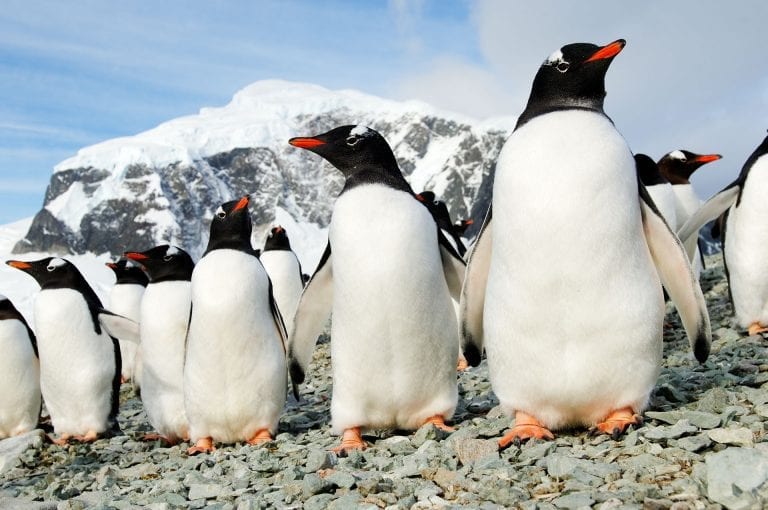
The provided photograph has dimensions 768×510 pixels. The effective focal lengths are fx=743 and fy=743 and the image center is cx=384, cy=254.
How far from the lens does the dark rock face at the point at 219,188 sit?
474 ft

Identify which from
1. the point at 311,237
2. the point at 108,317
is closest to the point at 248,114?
the point at 311,237

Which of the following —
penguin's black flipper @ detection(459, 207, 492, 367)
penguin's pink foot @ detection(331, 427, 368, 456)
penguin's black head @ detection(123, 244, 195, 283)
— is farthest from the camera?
penguin's black head @ detection(123, 244, 195, 283)

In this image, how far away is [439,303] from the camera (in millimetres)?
4410

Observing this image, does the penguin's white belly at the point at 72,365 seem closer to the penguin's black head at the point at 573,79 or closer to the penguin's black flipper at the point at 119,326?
the penguin's black flipper at the point at 119,326

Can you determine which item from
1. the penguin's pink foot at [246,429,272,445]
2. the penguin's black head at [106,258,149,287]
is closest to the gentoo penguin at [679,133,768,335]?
the penguin's pink foot at [246,429,272,445]

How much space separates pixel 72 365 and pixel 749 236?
20.1ft

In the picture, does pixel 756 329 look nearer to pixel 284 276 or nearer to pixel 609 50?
pixel 609 50

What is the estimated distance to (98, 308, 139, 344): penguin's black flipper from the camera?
6695mm

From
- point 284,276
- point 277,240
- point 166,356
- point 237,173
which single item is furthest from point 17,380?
point 237,173

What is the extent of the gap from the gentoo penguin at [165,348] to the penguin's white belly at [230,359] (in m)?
0.62

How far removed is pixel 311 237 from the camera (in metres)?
158

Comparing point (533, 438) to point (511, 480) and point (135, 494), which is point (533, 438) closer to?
point (511, 480)

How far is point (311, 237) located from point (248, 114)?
38.5m

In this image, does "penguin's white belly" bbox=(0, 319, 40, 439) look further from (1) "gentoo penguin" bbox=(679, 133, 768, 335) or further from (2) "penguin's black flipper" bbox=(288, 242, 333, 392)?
(1) "gentoo penguin" bbox=(679, 133, 768, 335)
